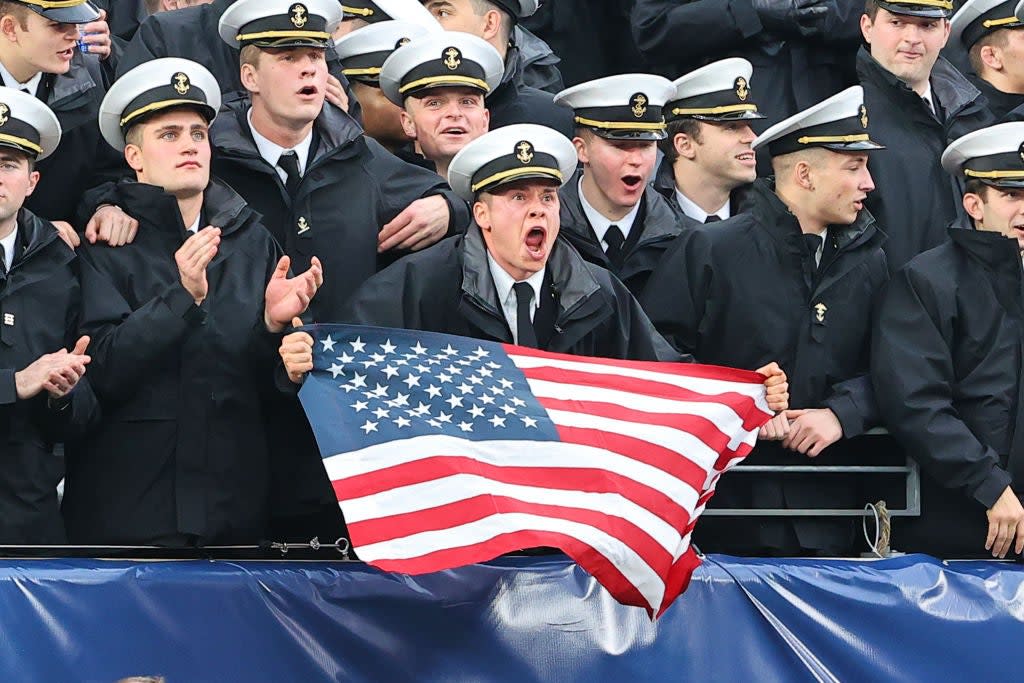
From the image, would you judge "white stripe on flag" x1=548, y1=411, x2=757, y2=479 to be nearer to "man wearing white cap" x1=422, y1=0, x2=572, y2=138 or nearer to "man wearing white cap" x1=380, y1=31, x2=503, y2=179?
"man wearing white cap" x1=380, y1=31, x2=503, y2=179

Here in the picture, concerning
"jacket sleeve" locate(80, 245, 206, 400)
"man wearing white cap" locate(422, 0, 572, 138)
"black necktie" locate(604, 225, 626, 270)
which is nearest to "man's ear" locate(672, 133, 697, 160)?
"man wearing white cap" locate(422, 0, 572, 138)

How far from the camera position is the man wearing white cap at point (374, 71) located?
9336 millimetres

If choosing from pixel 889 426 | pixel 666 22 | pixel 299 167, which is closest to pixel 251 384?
pixel 299 167

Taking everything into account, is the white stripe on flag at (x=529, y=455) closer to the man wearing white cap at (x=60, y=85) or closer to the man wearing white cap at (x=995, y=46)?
the man wearing white cap at (x=60, y=85)

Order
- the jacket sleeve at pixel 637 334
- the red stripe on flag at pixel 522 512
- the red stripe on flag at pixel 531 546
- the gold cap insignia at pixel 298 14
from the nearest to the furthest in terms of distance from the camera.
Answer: the red stripe on flag at pixel 531 546, the red stripe on flag at pixel 522 512, the jacket sleeve at pixel 637 334, the gold cap insignia at pixel 298 14

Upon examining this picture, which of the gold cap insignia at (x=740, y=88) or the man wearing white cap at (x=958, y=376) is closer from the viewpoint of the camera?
the man wearing white cap at (x=958, y=376)

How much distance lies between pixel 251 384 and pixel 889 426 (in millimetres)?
2405

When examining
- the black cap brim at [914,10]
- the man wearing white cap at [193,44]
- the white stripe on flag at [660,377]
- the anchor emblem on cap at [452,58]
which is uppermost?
the man wearing white cap at [193,44]

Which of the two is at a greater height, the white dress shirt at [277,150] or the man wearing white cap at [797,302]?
the white dress shirt at [277,150]

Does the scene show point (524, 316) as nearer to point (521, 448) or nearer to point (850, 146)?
point (521, 448)

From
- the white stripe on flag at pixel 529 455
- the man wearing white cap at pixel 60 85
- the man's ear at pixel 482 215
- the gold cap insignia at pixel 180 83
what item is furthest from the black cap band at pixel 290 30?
the white stripe on flag at pixel 529 455

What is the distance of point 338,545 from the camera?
24.4 feet

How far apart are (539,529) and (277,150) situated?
2.21 meters

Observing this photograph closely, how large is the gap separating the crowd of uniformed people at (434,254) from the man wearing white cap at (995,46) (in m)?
0.51
